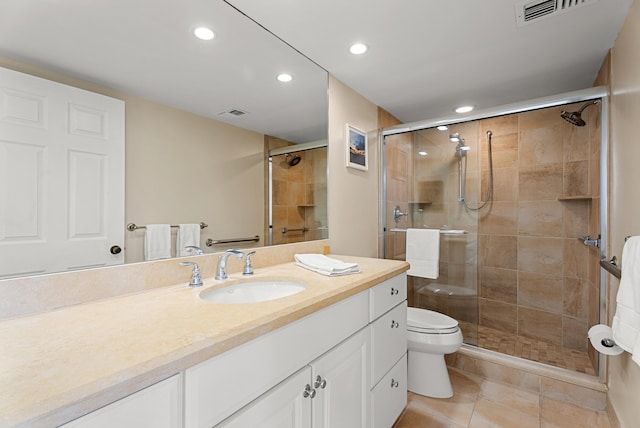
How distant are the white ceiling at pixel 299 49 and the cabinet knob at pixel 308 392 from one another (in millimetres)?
1172

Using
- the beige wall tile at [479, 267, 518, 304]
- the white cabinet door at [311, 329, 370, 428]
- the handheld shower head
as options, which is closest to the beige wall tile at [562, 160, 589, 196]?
the handheld shower head

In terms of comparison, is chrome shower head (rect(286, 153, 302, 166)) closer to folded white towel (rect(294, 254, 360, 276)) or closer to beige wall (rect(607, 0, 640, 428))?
folded white towel (rect(294, 254, 360, 276))

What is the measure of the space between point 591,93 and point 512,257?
145 cm

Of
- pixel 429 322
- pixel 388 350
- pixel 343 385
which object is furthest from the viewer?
pixel 429 322

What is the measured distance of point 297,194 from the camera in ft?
6.18

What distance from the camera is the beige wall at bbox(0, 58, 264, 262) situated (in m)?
1.11

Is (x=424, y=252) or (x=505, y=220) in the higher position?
(x=505, y=220)

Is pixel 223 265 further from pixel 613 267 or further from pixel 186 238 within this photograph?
pixel 613 267

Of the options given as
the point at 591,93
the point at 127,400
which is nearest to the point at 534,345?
the point at 591,93

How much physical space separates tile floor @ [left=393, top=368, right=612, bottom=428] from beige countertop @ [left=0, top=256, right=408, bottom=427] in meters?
1.21

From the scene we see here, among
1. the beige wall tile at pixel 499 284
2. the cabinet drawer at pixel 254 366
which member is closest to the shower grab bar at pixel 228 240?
the cabinet drawer at pixel 254 366

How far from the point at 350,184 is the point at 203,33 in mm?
1333

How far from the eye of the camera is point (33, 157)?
88cm

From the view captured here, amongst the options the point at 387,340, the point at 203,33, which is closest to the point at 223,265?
the point at 387,340
